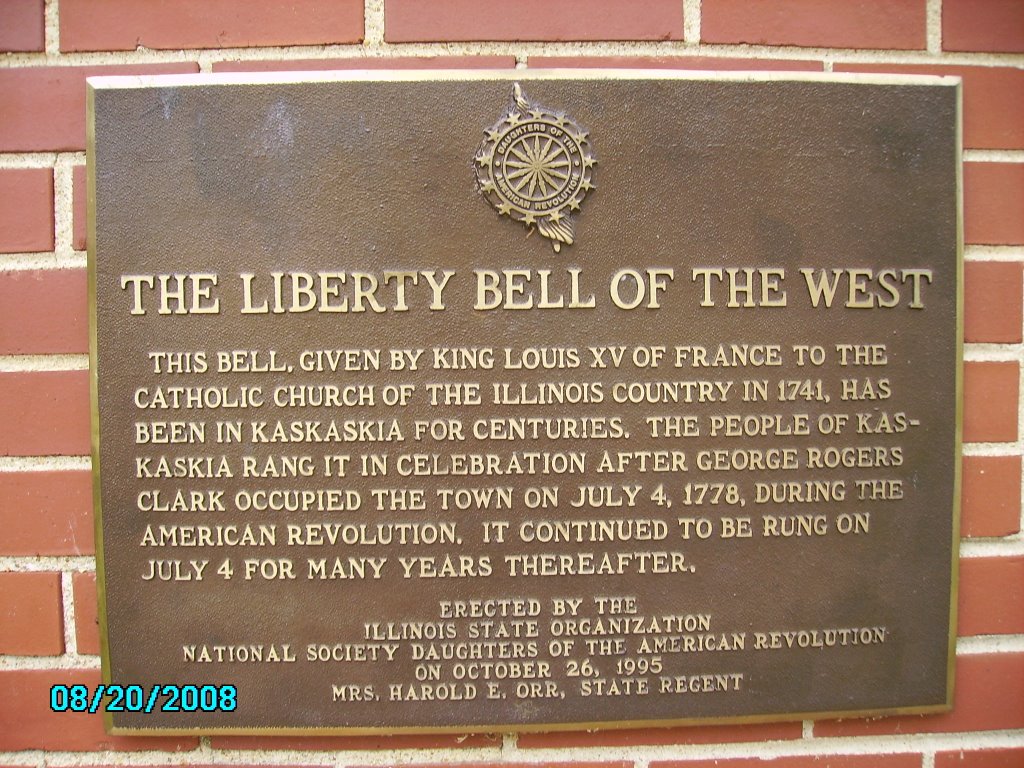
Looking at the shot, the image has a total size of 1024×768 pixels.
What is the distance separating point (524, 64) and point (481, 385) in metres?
0.62

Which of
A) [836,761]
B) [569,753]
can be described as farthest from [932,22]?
[569,753]

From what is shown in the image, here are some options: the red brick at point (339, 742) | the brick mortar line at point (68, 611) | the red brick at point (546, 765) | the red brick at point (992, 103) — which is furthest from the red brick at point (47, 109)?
the red brick at point (992, 103)

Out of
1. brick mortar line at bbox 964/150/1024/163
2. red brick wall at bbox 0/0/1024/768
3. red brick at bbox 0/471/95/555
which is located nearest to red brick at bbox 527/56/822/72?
red brick wall at bbox 0/0/1024/768

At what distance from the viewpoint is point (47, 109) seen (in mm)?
1168

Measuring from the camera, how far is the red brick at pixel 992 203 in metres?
1.20

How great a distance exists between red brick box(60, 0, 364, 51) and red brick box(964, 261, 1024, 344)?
128 centimetres

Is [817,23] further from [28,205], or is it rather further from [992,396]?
[28,205]

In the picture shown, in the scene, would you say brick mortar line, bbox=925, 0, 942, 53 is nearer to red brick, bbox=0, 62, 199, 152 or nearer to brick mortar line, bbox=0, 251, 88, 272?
red brick, bbox=0, 62, 199, 152

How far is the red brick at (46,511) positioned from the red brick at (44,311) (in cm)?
25

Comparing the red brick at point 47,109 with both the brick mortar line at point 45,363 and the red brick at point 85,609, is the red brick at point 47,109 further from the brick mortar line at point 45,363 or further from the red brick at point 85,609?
the red brick at point 85,609

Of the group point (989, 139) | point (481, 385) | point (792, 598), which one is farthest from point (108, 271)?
point (989, 139)

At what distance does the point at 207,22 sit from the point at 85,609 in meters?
1.15

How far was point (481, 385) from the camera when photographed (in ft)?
3.76

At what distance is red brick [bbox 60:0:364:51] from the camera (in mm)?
1164
